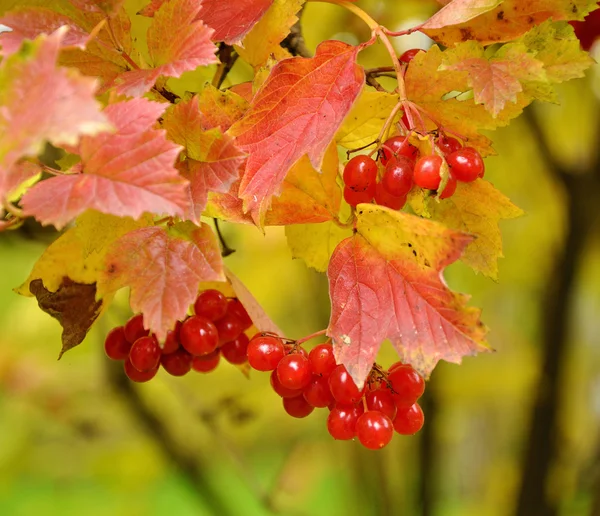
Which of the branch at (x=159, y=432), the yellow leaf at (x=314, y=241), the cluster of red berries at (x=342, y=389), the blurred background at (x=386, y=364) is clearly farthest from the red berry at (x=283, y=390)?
the branch at (x=159, y=432)

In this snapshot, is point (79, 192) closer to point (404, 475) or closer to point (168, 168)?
point (168, 168)

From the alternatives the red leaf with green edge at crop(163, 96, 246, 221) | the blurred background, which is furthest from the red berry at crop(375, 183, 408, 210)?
the blurred background

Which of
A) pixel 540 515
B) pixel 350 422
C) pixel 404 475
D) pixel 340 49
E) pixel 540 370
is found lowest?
pixel 404 475

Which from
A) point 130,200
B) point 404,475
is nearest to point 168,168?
point 130,200

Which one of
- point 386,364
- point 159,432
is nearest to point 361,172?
point 159,432

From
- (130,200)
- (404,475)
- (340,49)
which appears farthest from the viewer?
(404,475)
